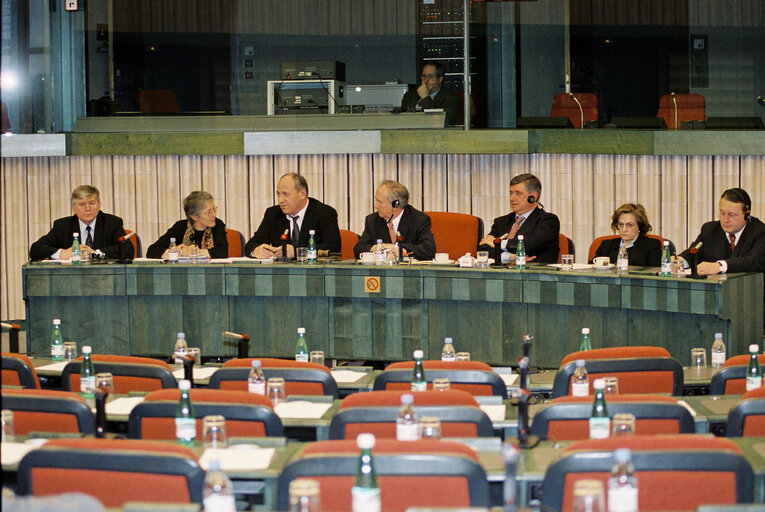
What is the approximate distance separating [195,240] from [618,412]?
521 centimetres

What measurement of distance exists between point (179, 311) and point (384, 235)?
Result: 1.54m

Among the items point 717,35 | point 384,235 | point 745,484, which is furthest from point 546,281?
point 717,35

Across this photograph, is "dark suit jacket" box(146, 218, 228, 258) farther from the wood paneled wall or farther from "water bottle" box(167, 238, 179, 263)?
the wood paneled wall

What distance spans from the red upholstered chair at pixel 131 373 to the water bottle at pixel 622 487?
2271 mm

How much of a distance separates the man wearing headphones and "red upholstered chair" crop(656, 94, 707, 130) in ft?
9.09

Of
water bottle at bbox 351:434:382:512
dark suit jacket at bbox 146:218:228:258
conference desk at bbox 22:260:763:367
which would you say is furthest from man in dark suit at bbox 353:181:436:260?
water bottle at bbox 351:434:382:512

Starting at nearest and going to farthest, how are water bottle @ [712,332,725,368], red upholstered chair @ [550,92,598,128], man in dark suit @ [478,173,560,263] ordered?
water bottle @ [712,332,725,368], man in dark suit @ [478,173,560,263], red upholstered chair @ [550,92,598,128]

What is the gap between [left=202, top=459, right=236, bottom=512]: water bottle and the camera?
256cm

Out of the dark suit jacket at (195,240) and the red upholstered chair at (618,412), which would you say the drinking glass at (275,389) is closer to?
the red upholstered chair at (618,412)

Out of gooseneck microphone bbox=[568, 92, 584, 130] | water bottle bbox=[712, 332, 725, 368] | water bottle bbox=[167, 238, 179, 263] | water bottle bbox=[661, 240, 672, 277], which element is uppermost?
gooseneck microphone bbox=[568, 92, 584, 130]

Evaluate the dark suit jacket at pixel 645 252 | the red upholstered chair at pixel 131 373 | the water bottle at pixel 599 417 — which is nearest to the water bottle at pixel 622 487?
the water bottle at pixel 599 417

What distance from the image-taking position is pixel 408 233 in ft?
25.8

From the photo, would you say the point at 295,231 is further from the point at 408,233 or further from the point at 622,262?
the point at 622,262

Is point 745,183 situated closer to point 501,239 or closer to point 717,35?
point 501,239
